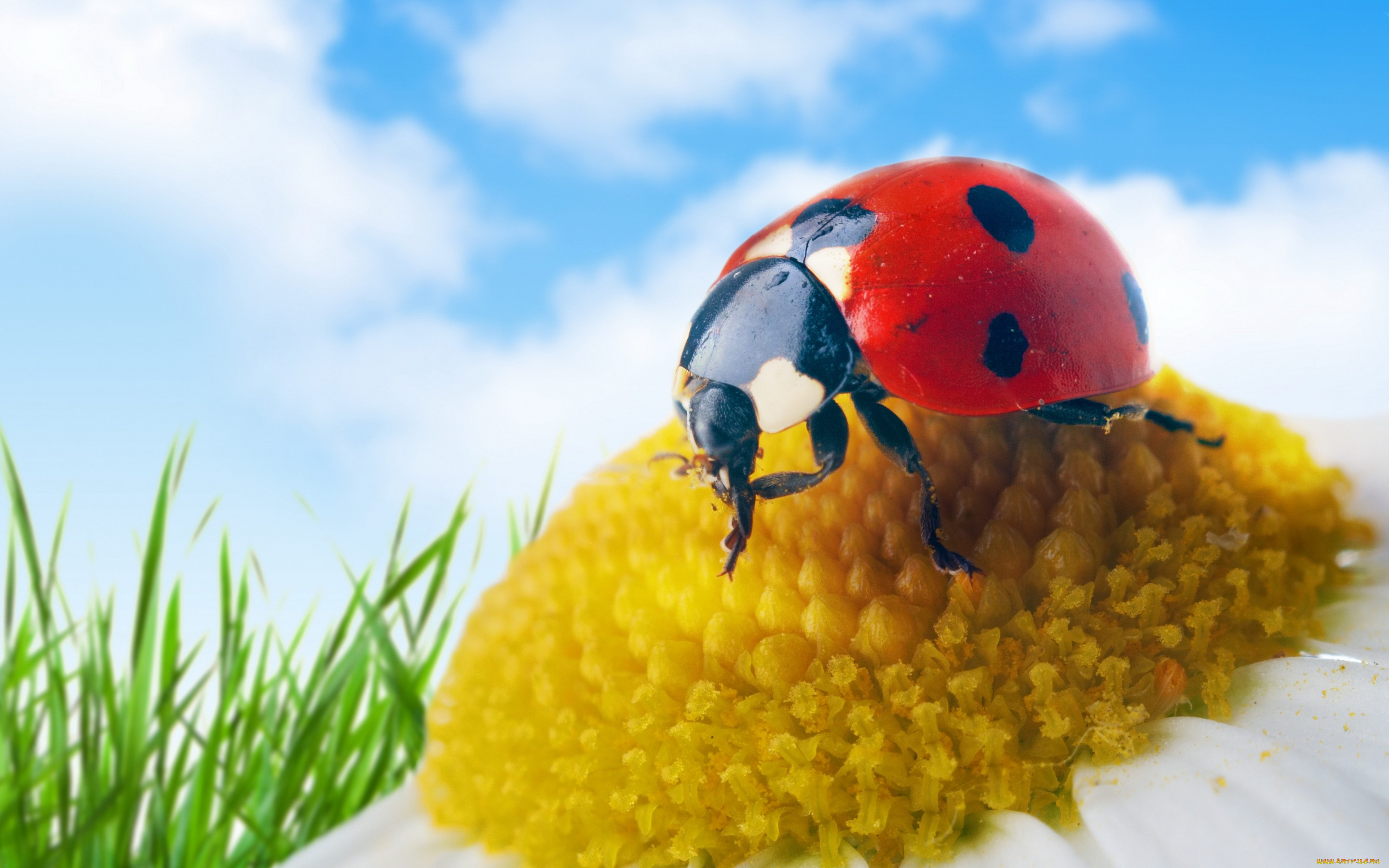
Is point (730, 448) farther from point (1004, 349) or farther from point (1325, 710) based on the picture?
point (1325, 710)

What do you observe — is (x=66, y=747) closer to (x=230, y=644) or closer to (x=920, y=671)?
(x=230, y=644)

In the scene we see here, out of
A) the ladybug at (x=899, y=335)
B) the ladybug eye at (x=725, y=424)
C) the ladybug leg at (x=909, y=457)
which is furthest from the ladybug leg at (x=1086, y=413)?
the ladybug eye at (x=725, y=424)

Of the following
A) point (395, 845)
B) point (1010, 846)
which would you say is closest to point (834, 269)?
point (1010, 846)

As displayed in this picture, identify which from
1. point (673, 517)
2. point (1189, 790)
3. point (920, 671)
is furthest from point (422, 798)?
point (1189, 790)

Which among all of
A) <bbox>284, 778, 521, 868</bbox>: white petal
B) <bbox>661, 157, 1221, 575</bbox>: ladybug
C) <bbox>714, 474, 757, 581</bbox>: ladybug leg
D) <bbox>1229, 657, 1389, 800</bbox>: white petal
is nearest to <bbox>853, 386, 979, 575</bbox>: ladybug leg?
<bbox>661, 157, 1221, 575</bbox>: ladybug

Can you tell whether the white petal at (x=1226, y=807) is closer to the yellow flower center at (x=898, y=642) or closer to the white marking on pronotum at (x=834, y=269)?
the yellow flower center at (x=898, y=642)

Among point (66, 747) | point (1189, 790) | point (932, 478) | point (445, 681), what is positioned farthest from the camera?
point (66, 747)
